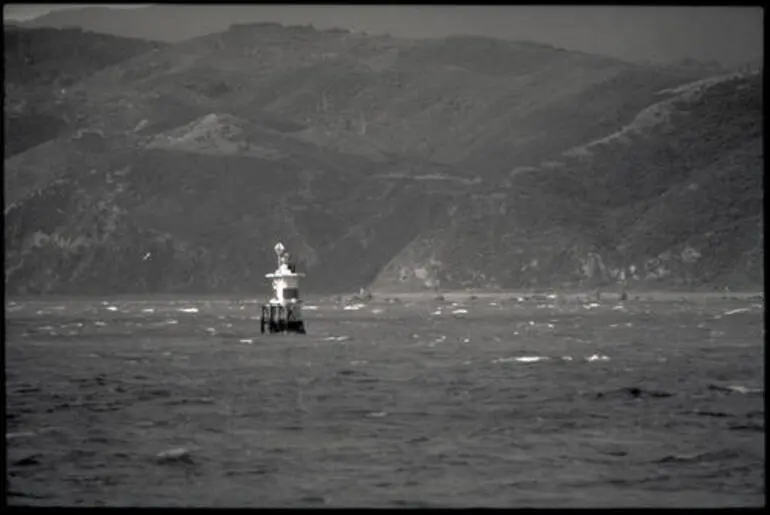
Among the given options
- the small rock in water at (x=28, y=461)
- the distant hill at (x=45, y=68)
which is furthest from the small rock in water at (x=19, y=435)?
the distant hill at (x=45, y=68)

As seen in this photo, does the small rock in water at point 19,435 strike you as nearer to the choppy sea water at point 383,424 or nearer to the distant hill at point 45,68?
the choppy sea water at point 383,424

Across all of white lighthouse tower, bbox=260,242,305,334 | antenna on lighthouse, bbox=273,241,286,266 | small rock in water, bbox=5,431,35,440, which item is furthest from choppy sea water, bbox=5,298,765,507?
antenna on lighthouse, bbox=273,241,286,266

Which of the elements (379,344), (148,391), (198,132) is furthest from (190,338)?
(148,391)

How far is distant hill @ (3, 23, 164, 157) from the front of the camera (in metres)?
12.5

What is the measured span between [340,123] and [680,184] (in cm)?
446

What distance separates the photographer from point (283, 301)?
81.0ft

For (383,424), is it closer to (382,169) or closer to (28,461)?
(28,461)

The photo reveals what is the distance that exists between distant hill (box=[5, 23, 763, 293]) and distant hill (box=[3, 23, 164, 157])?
28 cm

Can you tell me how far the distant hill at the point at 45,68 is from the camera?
1255 cm

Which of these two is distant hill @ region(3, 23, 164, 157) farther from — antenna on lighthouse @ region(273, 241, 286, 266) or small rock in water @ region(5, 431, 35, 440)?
antenna on lighthouse @ region(273, 241, 286, 266)

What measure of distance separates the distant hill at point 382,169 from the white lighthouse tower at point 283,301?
49cm

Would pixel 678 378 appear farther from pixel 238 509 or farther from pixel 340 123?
pixel 238 509

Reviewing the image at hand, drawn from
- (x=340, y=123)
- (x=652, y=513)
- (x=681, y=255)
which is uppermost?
(x=340, y=123)

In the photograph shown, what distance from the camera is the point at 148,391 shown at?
52.1 ft
